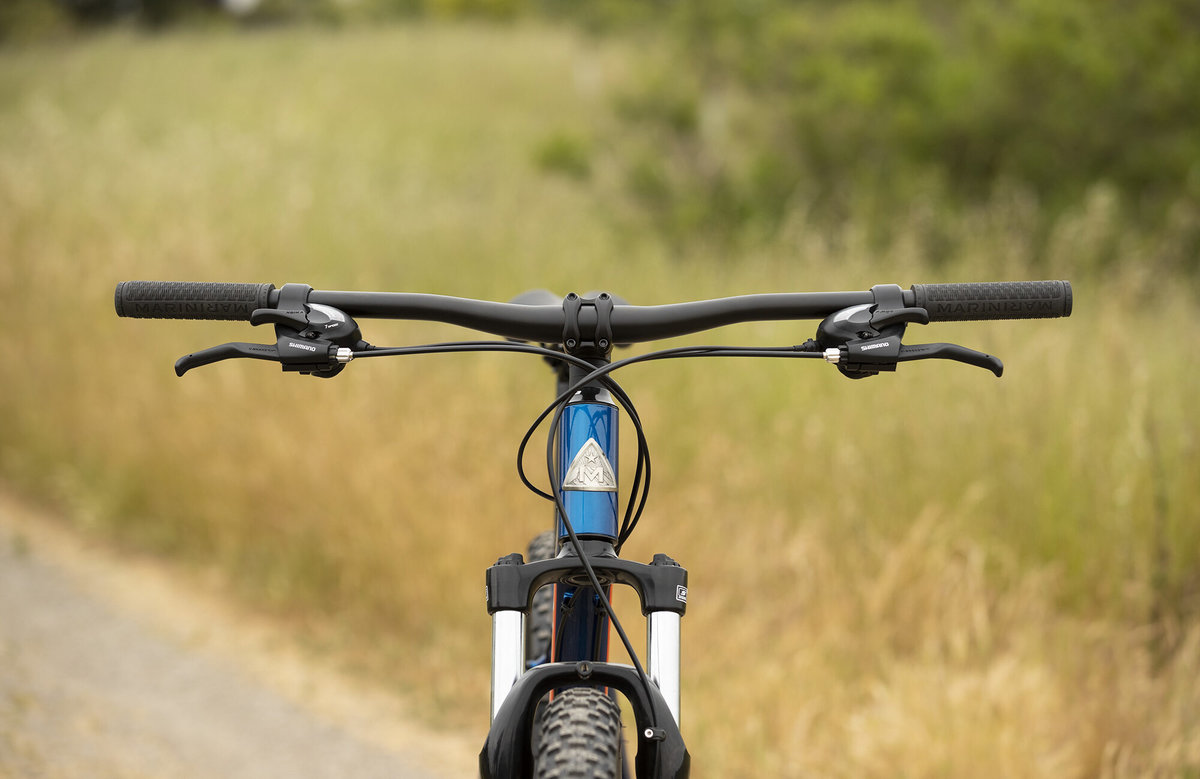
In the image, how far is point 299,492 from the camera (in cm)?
476

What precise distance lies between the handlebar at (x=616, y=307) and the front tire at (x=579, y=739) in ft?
1.84

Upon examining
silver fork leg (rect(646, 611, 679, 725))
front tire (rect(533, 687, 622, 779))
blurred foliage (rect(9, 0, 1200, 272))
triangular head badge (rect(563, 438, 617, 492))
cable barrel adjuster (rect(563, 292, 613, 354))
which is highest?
blurred foliage (rect(9, 0, 1200, 272))

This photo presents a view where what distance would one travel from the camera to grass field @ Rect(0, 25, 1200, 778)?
3.37 m

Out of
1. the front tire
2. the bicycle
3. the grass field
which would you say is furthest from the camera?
the grass field

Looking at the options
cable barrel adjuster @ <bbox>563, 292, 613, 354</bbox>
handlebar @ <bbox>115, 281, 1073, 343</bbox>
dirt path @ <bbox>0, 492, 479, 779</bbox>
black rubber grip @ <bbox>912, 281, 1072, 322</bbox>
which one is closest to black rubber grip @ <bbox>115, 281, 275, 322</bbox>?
handlebar @ <bbox>115, 281, 1073, 343</bbox>

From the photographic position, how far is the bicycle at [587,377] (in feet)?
4.38

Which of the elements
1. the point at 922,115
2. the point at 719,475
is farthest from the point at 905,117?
the point at 719,475

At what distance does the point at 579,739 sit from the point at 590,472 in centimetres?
40

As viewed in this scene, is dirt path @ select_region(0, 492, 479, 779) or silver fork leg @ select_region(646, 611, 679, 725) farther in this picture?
dirt path @ select_region(0, 492, 479, 779)

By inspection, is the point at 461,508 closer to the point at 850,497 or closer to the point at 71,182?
the point at 850,497

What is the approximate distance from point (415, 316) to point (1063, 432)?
3.59 m

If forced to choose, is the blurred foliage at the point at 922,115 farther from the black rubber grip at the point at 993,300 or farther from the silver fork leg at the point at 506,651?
the silver fork leg at the point at 506,651

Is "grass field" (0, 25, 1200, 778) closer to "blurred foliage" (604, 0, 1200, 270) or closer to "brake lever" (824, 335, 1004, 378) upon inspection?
"brake lever" (824, 335, 1004, 378)

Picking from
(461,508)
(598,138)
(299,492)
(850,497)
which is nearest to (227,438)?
(299,492)
